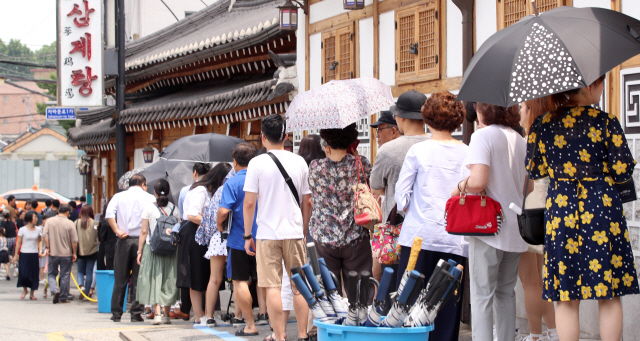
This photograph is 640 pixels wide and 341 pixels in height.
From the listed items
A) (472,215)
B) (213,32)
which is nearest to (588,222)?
(472,215)

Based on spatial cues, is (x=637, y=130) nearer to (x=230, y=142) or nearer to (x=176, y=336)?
(x=176, y=336)

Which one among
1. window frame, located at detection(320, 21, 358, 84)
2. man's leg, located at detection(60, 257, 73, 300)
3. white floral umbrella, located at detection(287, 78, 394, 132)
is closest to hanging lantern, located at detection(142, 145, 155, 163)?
man's leg, located at detection(60, 257, 73, 300)

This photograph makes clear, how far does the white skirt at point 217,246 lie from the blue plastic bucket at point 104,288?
2.81 m

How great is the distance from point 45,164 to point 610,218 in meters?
50.8

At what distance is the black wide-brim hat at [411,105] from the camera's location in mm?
5672

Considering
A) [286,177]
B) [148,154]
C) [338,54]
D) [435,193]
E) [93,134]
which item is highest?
[338,54]

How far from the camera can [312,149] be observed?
7.05m

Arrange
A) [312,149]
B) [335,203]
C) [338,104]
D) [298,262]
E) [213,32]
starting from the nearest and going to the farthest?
[335,203] < [298,262] < [338,104] < [312,149] < [213,32]

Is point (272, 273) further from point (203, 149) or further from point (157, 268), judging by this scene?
point (203, 149)

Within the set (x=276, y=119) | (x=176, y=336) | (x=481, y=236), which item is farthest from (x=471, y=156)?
(x=176, y=336)

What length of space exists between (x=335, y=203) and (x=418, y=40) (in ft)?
11.4

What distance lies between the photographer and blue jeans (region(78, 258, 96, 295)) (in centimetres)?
1373

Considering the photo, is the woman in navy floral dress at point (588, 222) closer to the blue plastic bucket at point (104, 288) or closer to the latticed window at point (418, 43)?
the latticed window at point (418, 43)

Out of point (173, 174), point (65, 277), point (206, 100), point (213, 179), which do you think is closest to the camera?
point (213, 179)
